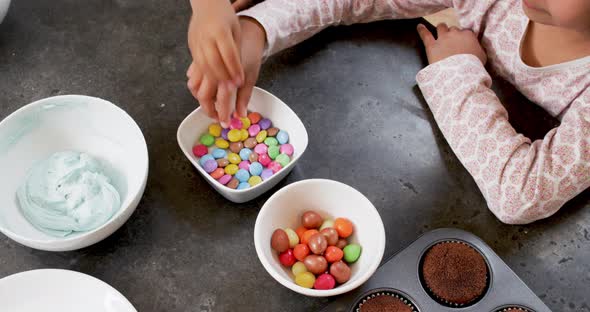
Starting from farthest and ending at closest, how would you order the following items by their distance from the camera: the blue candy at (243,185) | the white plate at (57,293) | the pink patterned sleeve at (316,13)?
the pink patterned sleeve at (316,13) → the blue candy at (243,185) → the white plate at (57,293)

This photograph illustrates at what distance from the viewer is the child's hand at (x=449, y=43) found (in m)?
0.88

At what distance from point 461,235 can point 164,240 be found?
→ 0.42 metres

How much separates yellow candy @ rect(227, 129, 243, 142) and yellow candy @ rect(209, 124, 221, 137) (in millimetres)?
16

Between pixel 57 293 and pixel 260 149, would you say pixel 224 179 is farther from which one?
pixel 57 293

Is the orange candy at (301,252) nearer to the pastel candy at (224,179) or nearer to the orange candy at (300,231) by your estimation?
the orange candy at (300,231)

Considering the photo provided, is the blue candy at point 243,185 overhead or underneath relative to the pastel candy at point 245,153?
underneath

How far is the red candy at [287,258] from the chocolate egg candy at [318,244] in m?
0.03

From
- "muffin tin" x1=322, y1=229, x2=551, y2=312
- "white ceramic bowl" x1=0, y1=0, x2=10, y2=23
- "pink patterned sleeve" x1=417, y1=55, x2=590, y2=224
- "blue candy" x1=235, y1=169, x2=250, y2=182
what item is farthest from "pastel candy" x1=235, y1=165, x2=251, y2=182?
"white ceramic bowl" x1=0, y1=0, x2=10, y2=23

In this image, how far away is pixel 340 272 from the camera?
0.66m

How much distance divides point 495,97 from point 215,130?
0.45m

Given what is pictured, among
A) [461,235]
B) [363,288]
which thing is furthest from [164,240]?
[461,235]

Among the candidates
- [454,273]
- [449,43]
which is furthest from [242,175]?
[449,43]

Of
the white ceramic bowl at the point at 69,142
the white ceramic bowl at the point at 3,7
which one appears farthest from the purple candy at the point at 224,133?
the white ceramic bowl at the point at 3,7

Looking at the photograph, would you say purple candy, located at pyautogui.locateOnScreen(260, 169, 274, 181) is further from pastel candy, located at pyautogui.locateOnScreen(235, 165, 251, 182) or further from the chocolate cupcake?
the chocolate cupcake
